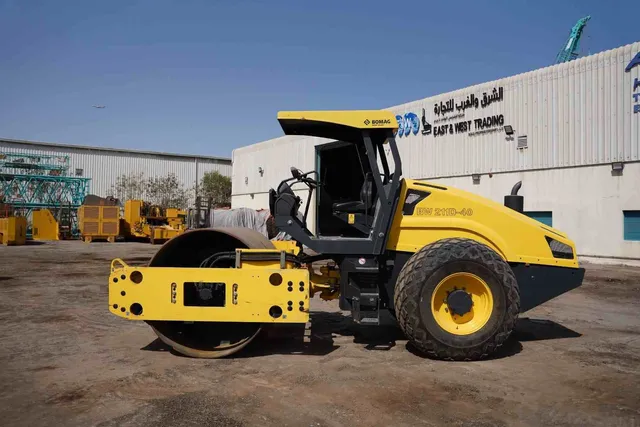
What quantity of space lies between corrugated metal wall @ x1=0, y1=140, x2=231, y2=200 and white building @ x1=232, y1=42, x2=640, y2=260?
34687 millimetres

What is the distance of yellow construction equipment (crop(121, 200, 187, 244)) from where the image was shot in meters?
29.5

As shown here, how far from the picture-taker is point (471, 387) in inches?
167

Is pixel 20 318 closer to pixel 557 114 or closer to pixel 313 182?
pixel 313 182

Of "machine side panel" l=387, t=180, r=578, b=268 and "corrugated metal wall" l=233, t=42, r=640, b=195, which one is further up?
"corrugated metal wall" l=233, t=42, r=640, b=195

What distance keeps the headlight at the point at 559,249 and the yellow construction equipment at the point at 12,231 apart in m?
27.4

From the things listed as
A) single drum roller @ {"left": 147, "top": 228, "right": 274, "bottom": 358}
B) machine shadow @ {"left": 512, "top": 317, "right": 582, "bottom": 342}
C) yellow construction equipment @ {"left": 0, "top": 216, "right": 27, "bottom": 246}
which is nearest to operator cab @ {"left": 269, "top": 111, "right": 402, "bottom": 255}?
single drum roller @ {"left": 147, "top": 228, "right": 274, "bottom": 358}

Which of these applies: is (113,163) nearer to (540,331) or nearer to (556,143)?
(556,143)

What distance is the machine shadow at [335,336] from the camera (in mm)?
5383

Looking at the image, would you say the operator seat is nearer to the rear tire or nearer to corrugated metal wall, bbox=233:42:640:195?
the rear tire

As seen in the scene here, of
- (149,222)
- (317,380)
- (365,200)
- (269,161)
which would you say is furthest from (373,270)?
(269,161)

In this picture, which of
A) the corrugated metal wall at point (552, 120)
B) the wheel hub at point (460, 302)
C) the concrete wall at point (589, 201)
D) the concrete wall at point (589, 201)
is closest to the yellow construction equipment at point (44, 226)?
the corrugated metal wall at point (552, 120)

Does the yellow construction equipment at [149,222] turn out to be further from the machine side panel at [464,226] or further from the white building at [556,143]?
the machine side panel at [464,226]

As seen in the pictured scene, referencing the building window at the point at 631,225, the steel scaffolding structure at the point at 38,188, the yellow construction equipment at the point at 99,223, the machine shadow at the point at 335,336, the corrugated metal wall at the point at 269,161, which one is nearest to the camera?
the machine shadow at the point at 335,336

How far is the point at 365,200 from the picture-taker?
5.67 metres
